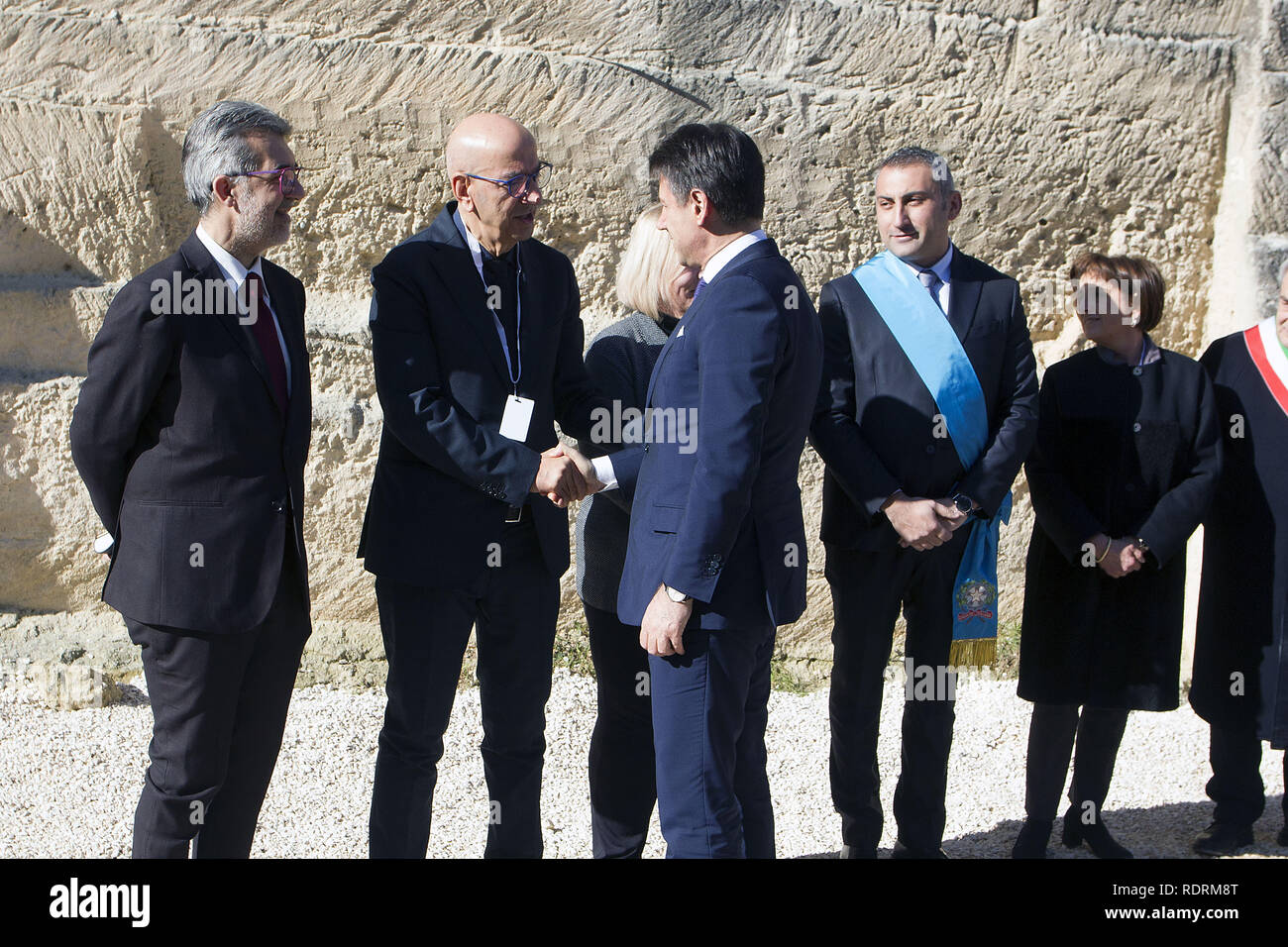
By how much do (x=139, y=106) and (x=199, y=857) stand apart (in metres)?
2.72

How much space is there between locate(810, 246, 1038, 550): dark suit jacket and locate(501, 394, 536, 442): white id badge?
2.81 ft

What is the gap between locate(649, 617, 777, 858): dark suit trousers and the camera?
8.70 ft

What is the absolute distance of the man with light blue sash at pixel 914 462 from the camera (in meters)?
3.31

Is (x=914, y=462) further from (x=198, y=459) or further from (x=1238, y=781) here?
(x=198, y=459)

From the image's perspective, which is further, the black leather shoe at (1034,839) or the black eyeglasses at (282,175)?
the black leather shoe at (1034,839)

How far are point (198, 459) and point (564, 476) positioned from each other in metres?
0.80

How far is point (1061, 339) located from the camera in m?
4.93

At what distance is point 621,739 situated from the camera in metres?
3.12

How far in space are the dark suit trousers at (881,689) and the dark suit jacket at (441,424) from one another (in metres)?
0.89

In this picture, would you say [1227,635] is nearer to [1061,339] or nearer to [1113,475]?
[1113,475]

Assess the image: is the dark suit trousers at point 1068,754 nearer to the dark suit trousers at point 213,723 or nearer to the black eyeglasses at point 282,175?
the dark suit trousers at point 213,723

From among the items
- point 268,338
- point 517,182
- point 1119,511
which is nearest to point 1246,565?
point 1119,511

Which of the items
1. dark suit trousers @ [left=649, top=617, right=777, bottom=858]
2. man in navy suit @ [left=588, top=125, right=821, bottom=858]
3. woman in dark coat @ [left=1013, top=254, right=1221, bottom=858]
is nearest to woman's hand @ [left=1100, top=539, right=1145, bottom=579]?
woman in dark coat @ [left=1013, top=254, right=1221, bottom=858]

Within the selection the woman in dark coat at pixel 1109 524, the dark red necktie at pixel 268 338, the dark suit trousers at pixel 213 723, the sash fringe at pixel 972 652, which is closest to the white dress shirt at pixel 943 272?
the woman in dark coat at pixel 1109 524
